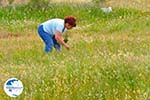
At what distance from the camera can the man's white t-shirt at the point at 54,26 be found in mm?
14570

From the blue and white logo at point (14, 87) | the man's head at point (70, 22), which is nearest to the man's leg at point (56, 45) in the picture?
the man's head at point (70, 22)

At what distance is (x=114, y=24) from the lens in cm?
2338

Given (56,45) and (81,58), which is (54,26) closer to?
(56,45)

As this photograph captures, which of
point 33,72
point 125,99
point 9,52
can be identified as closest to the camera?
point 125,99

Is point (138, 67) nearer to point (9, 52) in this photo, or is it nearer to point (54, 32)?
point (54, 32)

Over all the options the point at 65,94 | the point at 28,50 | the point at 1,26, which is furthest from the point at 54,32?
the point at 1,26

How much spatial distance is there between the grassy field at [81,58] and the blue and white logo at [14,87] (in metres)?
1.37

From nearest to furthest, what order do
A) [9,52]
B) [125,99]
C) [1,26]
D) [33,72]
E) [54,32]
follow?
[125,99]
[33,72]
[54,32]
[9,52]
[1,26]

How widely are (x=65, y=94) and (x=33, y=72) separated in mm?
1208

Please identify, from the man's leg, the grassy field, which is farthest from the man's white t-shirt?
the grassy field

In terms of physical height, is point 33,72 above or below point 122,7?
above

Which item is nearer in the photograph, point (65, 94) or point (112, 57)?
point (65, 94)

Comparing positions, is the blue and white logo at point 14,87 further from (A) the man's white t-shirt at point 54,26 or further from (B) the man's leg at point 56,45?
(B) the man's leg at point 56,45

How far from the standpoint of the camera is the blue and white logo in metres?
7.81
